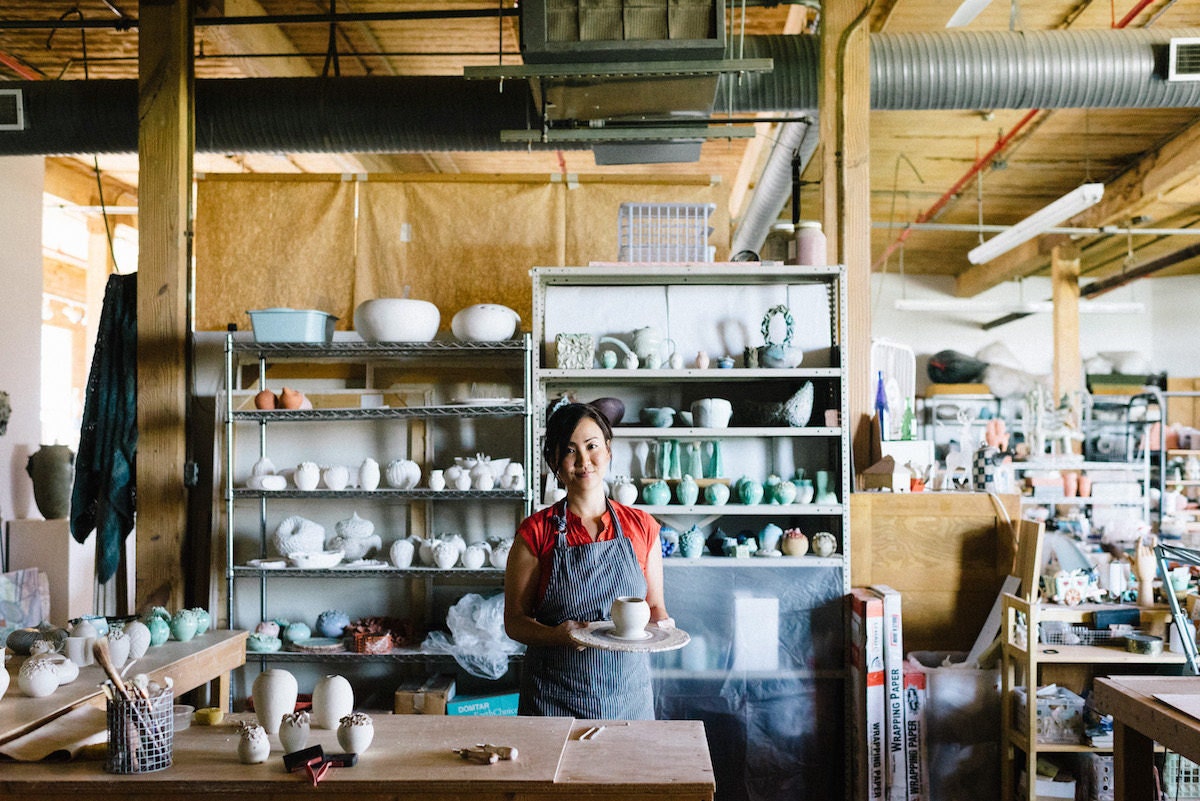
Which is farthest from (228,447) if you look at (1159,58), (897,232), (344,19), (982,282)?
(982,282)

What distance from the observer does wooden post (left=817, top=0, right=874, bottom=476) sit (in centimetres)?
407

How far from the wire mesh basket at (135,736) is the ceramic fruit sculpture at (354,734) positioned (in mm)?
365

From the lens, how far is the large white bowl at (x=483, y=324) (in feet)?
12.6

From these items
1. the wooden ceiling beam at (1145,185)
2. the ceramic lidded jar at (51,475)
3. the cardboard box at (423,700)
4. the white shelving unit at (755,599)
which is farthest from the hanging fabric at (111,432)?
the wooden ceiling beam at (1145,185)

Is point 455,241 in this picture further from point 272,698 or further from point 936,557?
point 272,698

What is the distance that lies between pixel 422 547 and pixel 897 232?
7729mm

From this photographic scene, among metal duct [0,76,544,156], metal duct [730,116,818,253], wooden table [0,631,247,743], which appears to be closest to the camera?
wooden table [0,631,247,743]

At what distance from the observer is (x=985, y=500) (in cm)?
397

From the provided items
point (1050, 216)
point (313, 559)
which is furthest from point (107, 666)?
point (1050, 216)

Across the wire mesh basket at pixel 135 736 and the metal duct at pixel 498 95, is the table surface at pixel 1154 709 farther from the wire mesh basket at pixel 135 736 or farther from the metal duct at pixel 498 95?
the metal duct at pixel 498 95

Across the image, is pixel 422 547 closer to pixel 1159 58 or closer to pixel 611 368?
pixel 611 368

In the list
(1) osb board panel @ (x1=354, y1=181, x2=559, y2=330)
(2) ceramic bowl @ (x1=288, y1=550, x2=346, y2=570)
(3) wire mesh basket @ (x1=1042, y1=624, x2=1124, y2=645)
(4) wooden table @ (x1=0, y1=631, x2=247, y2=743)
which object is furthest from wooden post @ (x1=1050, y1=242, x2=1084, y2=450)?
(4) wooden table @ (x1=0, y1=631, x2=247, y2=743)

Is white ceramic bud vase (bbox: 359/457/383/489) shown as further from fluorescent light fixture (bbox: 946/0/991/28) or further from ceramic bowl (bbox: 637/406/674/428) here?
fluorescent light fixture (bbox: 946/0/991/28)

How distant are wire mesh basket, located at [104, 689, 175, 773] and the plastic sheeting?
2328 millimetres
